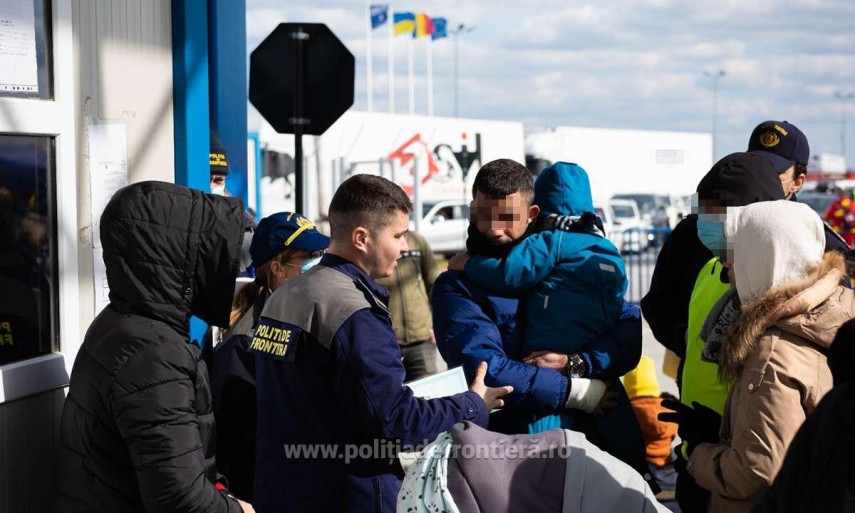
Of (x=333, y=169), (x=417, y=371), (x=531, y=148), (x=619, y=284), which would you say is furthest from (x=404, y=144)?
(x=619, y=284)

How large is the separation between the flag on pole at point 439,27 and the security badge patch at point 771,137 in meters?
45.2

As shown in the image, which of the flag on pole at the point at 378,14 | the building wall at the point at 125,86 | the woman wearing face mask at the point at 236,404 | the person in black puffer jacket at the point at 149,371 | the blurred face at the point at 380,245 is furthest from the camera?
the flag on pole at the point at 378,14

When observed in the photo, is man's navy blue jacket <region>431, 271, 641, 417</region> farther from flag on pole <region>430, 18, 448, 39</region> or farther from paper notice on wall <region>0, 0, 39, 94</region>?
flag on pole <region>430, 18, 448, 39</region>

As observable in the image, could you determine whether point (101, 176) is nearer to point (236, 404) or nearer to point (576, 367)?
point (236, 404)

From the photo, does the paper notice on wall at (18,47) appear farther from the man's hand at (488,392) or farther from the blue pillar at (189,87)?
the man's hand at (488,392)

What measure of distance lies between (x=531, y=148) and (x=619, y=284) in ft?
89.5

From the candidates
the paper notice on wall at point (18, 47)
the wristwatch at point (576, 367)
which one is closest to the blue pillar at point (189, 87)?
the paper notice on wall at point (18, 47)

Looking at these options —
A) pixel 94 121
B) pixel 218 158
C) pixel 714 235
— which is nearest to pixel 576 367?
pixel 714 235

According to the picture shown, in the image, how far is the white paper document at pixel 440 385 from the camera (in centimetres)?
324

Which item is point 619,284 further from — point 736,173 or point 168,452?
point 168,452

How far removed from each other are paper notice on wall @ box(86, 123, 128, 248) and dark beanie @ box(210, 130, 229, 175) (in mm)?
2730

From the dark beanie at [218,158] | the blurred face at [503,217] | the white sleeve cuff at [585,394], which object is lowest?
the white sleeve cuff at [585,394]

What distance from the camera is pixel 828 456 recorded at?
1857 mm

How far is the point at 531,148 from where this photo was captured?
101 feet
